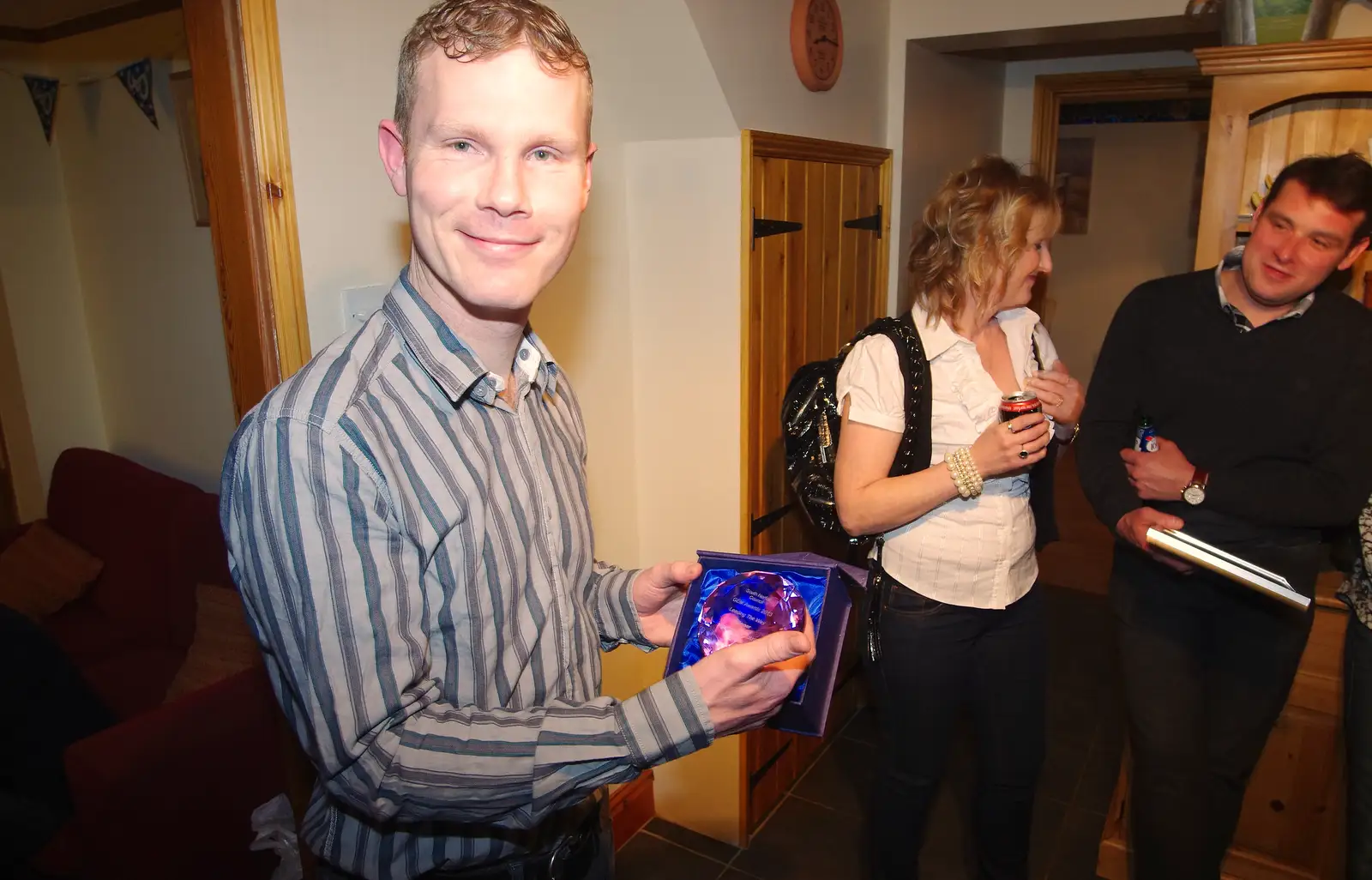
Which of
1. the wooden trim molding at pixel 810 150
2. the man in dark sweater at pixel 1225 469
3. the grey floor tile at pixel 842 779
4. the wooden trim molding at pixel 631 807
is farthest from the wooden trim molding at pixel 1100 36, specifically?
the wooden trim molding at pixel 631 807

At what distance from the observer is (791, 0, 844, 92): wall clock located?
2195mm

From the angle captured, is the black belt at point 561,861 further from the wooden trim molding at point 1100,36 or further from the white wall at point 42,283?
the white wall at point 42,283

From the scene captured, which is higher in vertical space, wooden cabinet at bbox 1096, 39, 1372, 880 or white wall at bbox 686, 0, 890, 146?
white wall at bbox 686, 0, 890, 146

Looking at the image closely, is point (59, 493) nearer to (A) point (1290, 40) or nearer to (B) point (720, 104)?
(B) point (720, 104)

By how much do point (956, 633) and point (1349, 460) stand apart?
30.0 inches

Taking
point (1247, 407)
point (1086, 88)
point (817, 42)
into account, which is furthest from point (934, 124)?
point (1247, 407)

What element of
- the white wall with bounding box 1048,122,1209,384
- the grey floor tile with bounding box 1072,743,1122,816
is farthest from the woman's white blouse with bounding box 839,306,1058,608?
the white wall with bounding box 1048,122,1209,384

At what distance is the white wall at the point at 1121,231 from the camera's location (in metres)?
6.30

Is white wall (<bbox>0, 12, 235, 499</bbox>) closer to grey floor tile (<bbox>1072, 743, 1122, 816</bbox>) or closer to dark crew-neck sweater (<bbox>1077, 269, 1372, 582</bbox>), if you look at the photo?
dark crew-neck sweater (<bbox>1077, 269, 1372, 582</bbox>)

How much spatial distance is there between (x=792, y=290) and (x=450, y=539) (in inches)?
63.4

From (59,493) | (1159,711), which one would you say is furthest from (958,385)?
(59,493)

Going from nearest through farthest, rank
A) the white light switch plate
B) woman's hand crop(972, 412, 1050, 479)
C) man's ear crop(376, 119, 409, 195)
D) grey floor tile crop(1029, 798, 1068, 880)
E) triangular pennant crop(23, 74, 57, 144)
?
man's ear crop(376, 119, 409, 195)
the white light switch plate
woman's hand crop(972, 412, 1050, 479)
grey floor tile crop(1029, 798, 1068, 880)
triangular pennant crop(23, 74, 57, 144)

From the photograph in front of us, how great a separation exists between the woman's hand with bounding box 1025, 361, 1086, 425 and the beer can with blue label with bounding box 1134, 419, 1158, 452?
0.39 feet

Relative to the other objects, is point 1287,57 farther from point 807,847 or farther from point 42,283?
point 42,283
